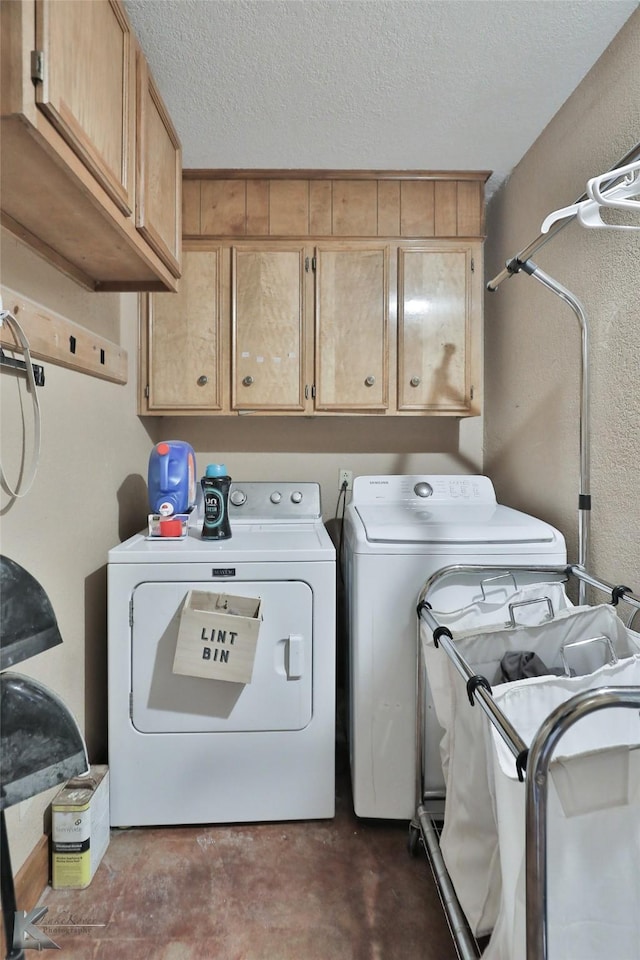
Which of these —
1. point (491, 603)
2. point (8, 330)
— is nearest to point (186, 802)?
point (491, 603)

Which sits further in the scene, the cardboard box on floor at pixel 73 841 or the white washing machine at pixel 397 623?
the white washing machine at pixel 397 623

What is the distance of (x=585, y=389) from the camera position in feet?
4.95

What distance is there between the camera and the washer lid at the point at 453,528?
1.58 m

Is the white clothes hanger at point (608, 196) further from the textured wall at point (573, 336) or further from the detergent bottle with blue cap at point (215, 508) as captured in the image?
the detergent bottle with blue cap at point (215, 508)

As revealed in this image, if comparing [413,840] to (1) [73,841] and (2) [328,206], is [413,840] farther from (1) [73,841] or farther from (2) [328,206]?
(2) [328,206]

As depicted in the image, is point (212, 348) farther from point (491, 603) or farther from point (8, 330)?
point (491, 603)

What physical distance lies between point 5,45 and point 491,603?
1.63m

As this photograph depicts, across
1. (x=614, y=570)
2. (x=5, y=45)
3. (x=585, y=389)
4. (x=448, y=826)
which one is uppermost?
(x=5, y=45)

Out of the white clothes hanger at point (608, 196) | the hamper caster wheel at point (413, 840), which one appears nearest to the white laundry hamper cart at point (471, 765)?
the hamper caster wheel at point (413, 840)

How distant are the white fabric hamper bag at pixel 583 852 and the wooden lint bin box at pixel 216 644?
82 cm

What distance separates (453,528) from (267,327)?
1182mm

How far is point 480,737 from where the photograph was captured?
109cm

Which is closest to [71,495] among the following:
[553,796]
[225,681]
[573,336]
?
[225,681]

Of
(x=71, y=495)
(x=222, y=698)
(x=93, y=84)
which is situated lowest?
(x=222, y=698)
